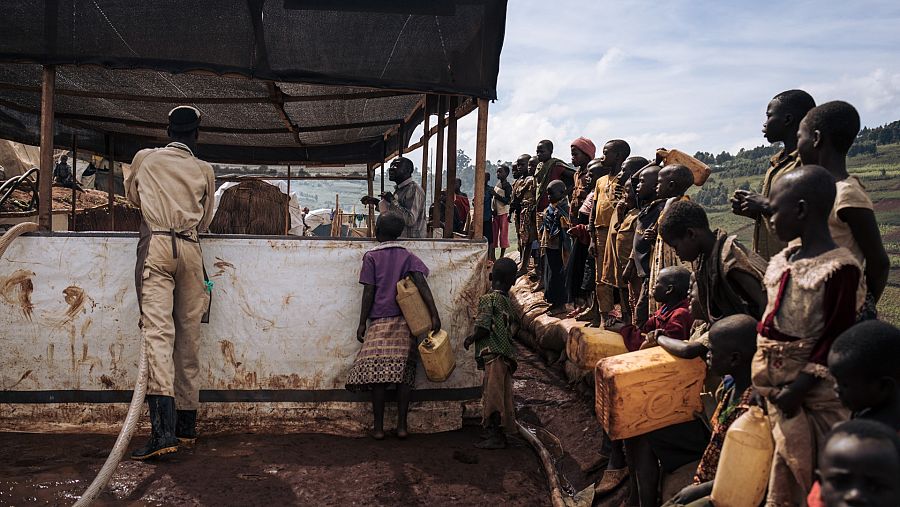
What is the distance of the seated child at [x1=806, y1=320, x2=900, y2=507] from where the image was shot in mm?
2021

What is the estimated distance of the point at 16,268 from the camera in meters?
4.75

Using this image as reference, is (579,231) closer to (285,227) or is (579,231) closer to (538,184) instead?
(538,184)

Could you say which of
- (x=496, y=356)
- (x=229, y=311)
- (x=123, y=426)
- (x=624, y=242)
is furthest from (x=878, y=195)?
(x=123, y=426)

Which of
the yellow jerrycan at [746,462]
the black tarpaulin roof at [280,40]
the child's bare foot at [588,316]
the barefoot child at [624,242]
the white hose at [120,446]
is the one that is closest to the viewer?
the yellow jerrycan at [746,462]

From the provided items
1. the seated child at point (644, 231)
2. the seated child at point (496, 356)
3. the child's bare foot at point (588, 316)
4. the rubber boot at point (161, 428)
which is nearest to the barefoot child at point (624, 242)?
the seated child at point (644, 231)

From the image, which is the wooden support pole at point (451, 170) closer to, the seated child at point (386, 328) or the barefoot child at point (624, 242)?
the seated child at point (386, 328)

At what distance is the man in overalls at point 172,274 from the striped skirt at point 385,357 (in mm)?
1088

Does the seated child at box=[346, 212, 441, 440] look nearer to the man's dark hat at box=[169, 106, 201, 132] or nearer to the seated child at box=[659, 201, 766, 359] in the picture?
the man's dark hat at box=[169, 106, 201, 132]

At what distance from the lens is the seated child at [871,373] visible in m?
2.02

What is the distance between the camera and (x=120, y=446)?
12.2ft

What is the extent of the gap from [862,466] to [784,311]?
0.79m

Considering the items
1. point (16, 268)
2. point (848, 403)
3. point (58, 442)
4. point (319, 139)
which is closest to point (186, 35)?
point (16, 268)

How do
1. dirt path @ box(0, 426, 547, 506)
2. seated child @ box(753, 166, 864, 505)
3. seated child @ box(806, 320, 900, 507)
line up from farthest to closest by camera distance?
dirt path @ box(0, 426, 547, 506) < seated child @ box(753, 166, 864, 505) < seated child @ box(806, 320, 900, 507)

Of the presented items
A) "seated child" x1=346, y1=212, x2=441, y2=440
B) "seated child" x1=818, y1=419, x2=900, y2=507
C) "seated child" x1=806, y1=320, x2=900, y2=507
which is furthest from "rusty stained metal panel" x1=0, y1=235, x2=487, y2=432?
"seated child" x1=818, y1=419, x2=900, y2=507
